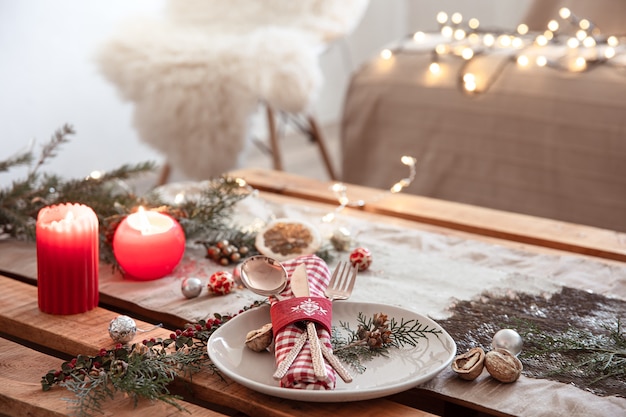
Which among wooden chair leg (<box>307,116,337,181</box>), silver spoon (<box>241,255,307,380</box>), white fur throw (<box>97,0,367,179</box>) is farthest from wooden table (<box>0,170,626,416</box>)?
wooden chair leg (<box>307,116,337,181</box>)

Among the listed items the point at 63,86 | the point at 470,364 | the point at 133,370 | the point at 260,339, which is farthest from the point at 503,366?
the point at 63,86

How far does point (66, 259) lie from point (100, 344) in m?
0.12

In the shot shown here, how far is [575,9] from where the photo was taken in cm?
253

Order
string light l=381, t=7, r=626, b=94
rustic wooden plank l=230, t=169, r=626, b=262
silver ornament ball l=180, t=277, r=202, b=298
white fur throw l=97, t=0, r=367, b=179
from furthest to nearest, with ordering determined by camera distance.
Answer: white fur throw l=97, t=0, r=367, b=179 → string light l=381, t=7, r=626, b=94 → rustic wooden plank l=230, t=169, r=626, b=262 → silver ornament ball l=180, t=277, r=202, b=298

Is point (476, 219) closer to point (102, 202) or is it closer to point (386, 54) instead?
point (102, 202)

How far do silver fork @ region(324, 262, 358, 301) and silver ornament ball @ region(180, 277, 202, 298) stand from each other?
7.4 inches

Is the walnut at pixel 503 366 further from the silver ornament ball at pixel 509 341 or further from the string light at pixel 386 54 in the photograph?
the string light at pixel 386 54

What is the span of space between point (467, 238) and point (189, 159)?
1127 mm

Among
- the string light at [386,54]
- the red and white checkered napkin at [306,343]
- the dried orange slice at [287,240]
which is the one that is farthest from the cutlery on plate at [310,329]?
the string light at [386,54]

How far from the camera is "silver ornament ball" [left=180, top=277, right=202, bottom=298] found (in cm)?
108

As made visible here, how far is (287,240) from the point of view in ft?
3.97

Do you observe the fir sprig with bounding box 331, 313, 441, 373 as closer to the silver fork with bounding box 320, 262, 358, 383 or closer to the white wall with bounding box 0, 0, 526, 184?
the silver fork with bounding box 320, 262, 358, 383

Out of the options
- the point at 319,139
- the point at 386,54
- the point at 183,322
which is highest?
the point at 386,54

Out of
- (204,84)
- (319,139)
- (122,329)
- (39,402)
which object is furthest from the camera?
(319,139)
